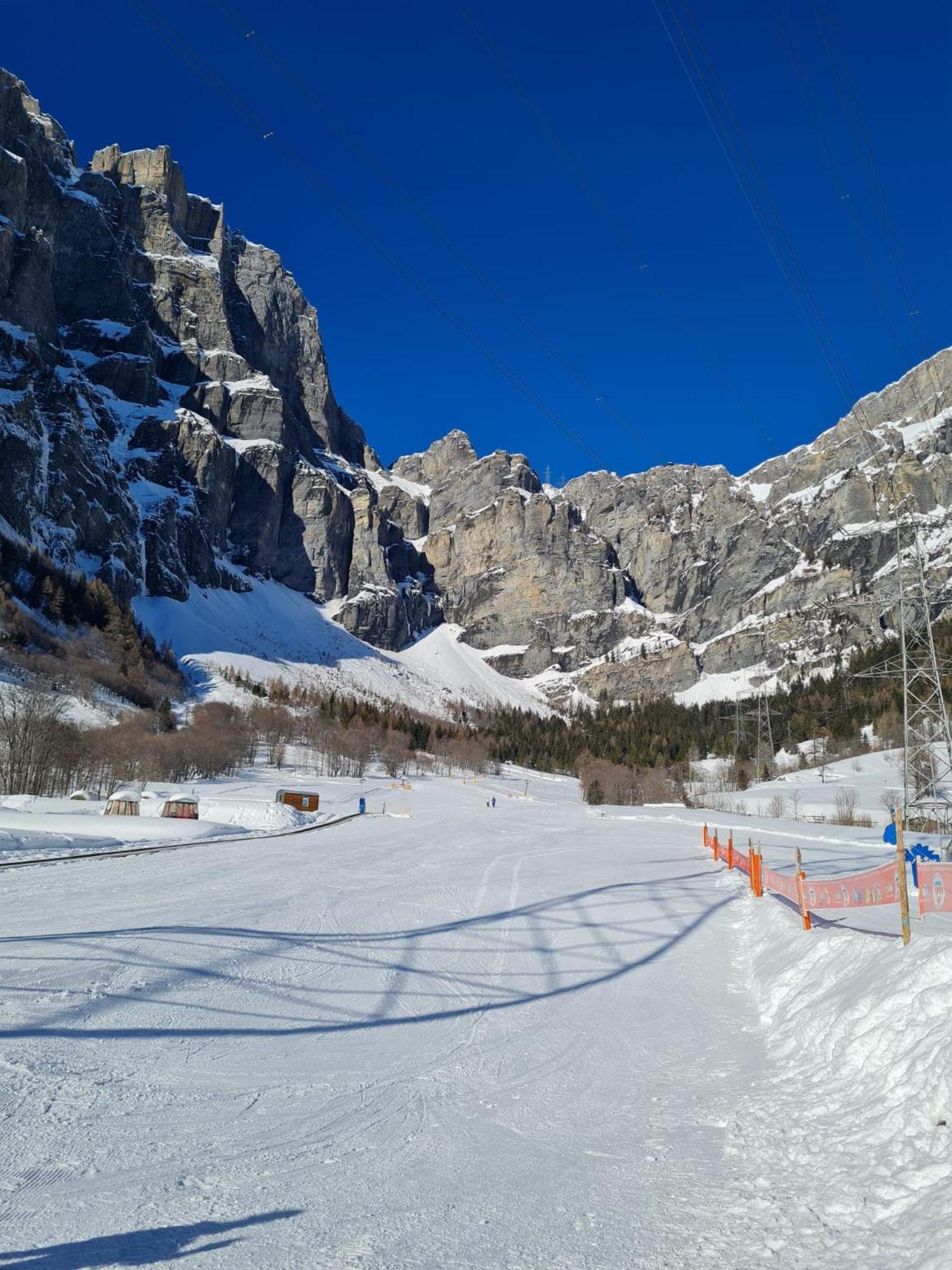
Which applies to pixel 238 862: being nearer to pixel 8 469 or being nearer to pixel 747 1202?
pixel 747 1202

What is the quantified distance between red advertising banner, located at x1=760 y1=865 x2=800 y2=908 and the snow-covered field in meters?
0.40

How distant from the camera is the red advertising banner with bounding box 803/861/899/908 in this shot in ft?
31.1

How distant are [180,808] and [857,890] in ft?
107

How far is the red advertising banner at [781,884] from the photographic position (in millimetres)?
12329

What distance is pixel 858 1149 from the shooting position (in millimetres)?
4863

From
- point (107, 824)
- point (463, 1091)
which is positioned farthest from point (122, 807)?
point (463, 1091)

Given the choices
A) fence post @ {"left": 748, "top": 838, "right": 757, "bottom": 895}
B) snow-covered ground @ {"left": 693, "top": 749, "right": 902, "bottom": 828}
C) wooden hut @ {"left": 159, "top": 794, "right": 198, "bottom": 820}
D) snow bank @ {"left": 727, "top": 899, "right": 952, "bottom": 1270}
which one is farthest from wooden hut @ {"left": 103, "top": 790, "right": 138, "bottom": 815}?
snow-covered ground @ {"left": 693, "top": 749, "right": 902, "bottom": 828}

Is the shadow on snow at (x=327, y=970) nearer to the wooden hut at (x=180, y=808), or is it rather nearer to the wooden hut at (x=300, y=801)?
the wooden hut at (x=180, y=808)

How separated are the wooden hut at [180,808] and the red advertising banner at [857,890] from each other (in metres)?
31.0

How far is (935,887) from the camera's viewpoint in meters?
8.93

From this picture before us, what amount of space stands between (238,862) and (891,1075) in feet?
56.5

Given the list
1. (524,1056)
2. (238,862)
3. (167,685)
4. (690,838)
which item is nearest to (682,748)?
(167,685)

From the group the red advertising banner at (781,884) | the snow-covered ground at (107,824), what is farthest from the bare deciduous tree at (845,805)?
the red advertising banner at (781,884)

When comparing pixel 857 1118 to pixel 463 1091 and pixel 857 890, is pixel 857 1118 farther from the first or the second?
pixel 857 890
